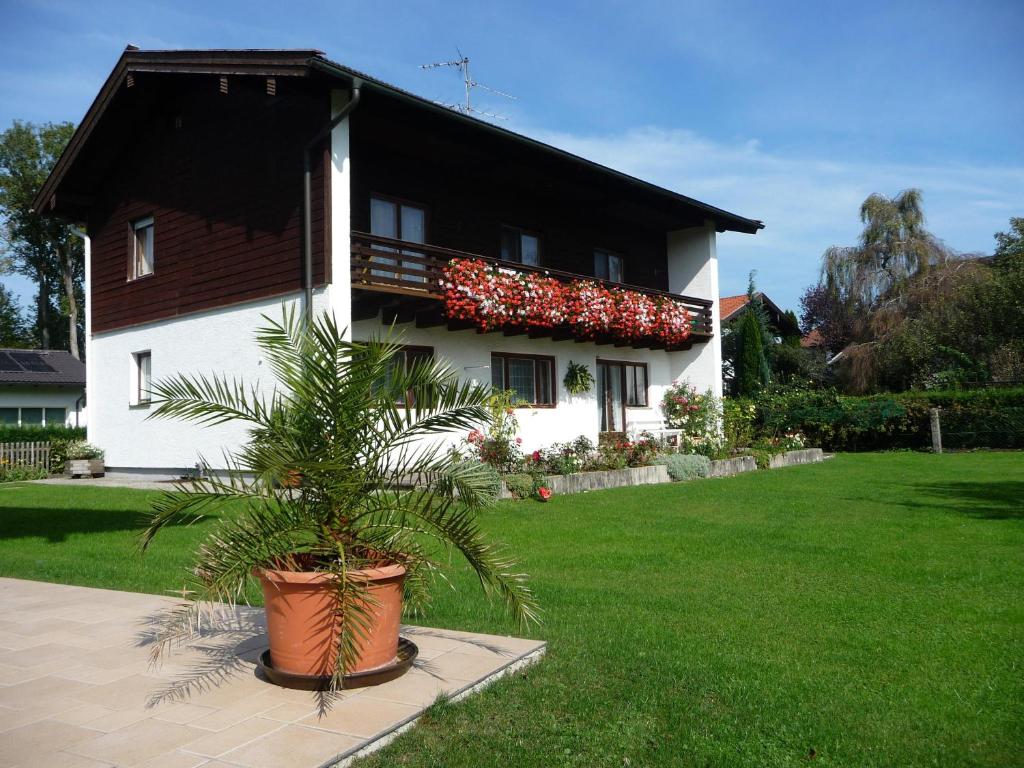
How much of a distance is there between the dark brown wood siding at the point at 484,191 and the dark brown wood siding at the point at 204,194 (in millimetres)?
1317

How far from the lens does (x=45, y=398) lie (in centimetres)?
3216

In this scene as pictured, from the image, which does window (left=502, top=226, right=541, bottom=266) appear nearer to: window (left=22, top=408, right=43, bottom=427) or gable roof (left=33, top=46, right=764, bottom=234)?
gable roof (left=33, top=46, right=764, bottom=234)

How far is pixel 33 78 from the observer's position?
1875cm

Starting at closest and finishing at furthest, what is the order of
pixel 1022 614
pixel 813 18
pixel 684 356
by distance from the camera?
pixel 1022 614
pixel 813 18
pixel 684 356

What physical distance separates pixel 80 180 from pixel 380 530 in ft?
56.6

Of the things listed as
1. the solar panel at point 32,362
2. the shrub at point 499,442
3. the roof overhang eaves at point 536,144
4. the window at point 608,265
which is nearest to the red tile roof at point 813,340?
the roof overhang eaves at point 536,144

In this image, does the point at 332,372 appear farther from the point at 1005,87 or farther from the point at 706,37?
the point at 1005,87

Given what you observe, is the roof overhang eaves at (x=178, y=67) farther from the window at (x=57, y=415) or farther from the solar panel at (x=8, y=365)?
the window at (x=57, y=415)

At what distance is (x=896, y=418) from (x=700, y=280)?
7457mm

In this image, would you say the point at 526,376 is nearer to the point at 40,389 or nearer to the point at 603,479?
the point at 603,479

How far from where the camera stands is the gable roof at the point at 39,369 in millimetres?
30984

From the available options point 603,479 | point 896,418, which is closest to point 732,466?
point 603,479

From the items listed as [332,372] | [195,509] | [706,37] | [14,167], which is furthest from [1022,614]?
[14,167]

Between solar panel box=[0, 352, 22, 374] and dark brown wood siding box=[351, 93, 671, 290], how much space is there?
74.0ft
